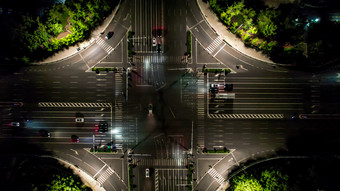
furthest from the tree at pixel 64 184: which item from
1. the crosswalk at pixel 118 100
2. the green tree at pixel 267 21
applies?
the green tree at pixel 267 21

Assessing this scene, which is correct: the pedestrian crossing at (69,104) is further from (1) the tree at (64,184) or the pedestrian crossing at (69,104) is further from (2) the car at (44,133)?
(1) the tree at (64,184)

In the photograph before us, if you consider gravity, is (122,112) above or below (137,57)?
below

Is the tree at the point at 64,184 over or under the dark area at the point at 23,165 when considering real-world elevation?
under

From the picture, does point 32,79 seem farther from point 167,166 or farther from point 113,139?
point 167,166

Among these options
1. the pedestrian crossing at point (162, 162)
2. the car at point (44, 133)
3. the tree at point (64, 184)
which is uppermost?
the car at point (44, 133)

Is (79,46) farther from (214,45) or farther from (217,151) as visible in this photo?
(217,151)

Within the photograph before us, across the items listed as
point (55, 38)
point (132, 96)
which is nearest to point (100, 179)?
point (132, 96)

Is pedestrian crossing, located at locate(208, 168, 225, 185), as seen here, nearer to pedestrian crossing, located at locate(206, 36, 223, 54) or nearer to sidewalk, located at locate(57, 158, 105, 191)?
sidewalk, located at locate(57, 158, 105, 191)
